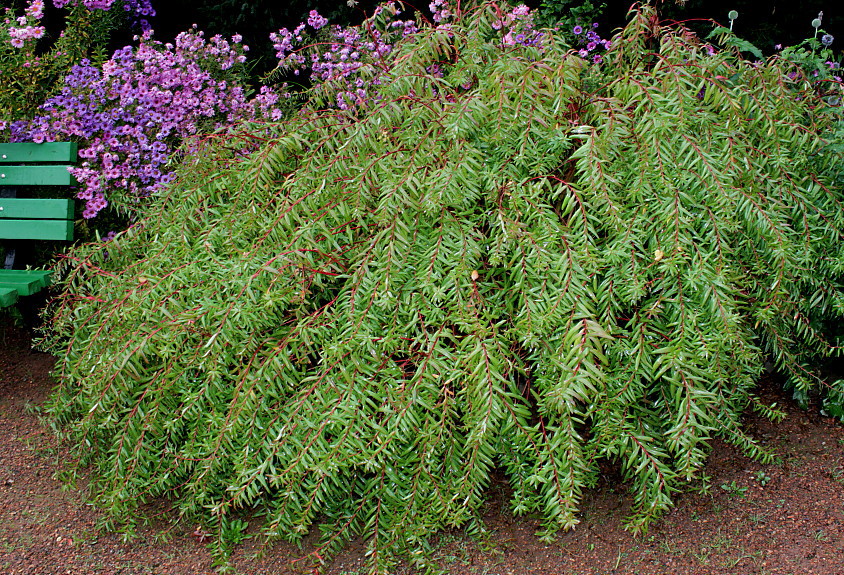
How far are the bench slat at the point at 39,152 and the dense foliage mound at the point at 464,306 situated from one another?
4.57 feet

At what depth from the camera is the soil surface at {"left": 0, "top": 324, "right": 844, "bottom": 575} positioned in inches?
86.4

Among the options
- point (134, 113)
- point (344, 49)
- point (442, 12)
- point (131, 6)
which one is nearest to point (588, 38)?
point (442, 12)

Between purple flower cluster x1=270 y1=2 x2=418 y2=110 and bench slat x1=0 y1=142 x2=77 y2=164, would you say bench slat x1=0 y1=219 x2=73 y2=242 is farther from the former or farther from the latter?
purple flower cluster x1=270 y1=2 x2=418 y2=110

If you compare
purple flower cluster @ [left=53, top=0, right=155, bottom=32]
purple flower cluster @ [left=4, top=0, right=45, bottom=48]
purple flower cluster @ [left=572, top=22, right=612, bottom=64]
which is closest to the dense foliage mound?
purple flower cluster @ [left=572, top=22, right=612, bottom=64]

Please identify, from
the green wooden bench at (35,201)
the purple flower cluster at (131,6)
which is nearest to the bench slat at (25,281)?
the green wooden bench at (35,201)

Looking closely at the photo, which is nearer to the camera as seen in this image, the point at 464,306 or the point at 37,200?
the point at 464,306

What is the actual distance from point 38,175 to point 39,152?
4.9 inches

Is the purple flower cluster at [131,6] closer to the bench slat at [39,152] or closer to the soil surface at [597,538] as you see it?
the bench slat at [39,152]

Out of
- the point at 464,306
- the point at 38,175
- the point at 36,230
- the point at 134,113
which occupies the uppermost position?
the point at 464,306

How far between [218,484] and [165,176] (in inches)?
76.1

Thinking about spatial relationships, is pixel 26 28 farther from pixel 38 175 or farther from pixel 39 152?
pixel 38 175

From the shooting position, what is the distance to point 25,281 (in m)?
3.09

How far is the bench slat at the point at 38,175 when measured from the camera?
3613 mm

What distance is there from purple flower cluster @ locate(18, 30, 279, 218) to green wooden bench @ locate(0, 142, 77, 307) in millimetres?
85
